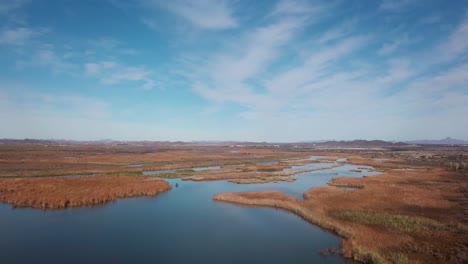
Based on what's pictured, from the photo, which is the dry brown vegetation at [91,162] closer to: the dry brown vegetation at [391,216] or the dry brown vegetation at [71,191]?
the dry brown vegetation at [71,191]

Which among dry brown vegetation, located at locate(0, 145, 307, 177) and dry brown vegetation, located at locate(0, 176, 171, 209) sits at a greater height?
dry brown vegetation, located at locate(0, 145, 307, 177)

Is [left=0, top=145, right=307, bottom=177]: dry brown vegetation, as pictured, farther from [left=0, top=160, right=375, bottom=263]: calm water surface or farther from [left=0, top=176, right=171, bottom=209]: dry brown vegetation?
[left=0, top=160, right=375, bottom=263]: calm water surface

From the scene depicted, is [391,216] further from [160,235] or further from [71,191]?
[71,191]

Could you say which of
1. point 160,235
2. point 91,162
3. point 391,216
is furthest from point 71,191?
point 91,162

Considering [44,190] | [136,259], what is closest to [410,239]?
[136,259]

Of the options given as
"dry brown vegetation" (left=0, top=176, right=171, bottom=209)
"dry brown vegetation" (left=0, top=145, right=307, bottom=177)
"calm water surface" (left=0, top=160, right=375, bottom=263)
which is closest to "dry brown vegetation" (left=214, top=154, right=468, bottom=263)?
"calm water surface" (left=0, top=160, right=375, bottom=263)

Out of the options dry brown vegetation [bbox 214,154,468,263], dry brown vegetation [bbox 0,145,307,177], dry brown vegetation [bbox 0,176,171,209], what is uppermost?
dry brown vegetation [bbox 0,145,307,177]
